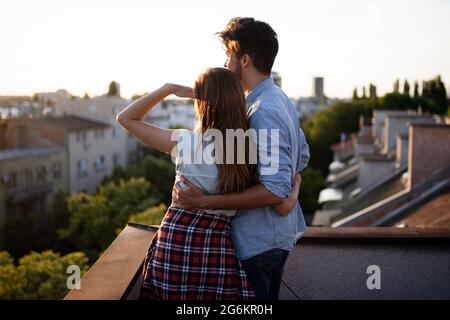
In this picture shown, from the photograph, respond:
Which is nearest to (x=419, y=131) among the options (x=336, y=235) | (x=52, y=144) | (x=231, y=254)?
(x=336, y=235)

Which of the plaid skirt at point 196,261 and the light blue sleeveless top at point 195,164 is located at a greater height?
the light blue sleeveless top at point 195,164

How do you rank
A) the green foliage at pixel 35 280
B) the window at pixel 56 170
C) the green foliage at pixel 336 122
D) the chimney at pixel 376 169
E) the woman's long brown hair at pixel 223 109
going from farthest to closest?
1. the green foliage at pixel 336 122
2. the window at pixel 56 170
3. the chimney at pixel 376 169
4. the green foliage at pixel 35 280
5. the woman's long brown hair at pixel 223 109

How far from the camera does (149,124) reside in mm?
2965

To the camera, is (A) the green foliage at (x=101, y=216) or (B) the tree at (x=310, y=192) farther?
(B) the tree at (x=310, y=192)

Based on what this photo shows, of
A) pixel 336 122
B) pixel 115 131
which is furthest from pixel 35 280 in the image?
pixel 336 122

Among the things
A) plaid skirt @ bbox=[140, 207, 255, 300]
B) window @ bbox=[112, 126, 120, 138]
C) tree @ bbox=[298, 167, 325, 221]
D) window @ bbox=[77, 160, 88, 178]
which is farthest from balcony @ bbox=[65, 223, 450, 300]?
window @ bbox=[112, 126, 120, 138]

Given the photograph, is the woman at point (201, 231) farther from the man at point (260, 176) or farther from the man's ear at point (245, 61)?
the man's ear at point (245, 61)

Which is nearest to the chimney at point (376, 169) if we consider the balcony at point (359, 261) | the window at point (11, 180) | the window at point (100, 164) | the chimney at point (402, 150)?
the chimney at point (402, 150)

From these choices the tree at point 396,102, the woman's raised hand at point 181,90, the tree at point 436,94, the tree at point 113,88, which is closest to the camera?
the woman's raised hand at point 181,90

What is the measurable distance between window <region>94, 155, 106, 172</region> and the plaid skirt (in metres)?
38.9

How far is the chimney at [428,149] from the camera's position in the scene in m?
15.9

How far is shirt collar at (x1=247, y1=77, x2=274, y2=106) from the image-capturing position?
2.84 meters

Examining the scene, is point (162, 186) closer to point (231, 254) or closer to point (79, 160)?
point (79, 160)

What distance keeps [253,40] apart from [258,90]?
241 millimetres
